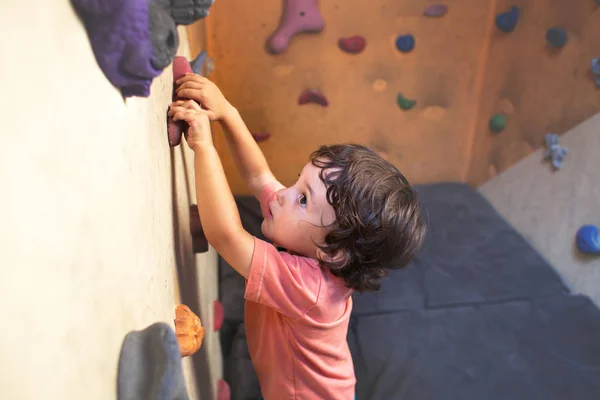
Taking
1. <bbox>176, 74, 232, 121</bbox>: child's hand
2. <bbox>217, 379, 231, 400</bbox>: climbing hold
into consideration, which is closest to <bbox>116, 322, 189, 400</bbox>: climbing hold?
<bbox>176, 74, 232, 121</bbox>: child's hand

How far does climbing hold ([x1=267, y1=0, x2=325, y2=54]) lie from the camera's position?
155 centimetres

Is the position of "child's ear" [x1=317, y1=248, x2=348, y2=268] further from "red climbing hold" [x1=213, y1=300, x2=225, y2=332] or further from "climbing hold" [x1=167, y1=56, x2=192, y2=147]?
"red climbing hold" [x1=213, y1=300, x2=225, y2=332]

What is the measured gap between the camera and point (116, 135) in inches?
15.8

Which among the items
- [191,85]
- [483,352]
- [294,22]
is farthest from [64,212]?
[294,22]

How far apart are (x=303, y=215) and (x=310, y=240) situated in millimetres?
40

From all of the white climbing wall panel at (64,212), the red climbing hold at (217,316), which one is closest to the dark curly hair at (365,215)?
the white climbing wall panel at (64,212)

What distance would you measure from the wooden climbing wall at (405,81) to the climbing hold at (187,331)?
101 cm

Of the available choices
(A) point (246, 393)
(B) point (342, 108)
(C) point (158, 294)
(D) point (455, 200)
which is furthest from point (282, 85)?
(C) point (158, 294)

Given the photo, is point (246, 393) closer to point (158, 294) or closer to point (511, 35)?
point (158, 294)

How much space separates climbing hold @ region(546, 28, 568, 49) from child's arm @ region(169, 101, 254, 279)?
4.20 ft

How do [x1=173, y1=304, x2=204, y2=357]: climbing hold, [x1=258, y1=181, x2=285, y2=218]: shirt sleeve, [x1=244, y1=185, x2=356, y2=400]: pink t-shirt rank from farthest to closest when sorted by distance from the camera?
1. [x1=258, y1=181, x2=285, y2=218]: shirt sleeve
2. [x1=244, y1=185, x2=356, y2=400]: pink t-shirt
3. [x1=173, y1=304, x2=204, y2=357]: climbing hold

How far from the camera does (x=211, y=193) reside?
2.10 feet

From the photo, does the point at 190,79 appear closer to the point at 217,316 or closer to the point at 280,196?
the point at 280,196

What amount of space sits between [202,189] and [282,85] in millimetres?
1098
